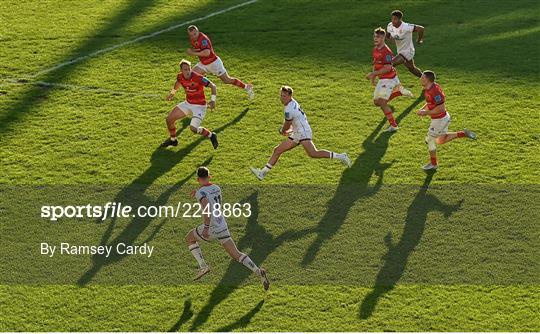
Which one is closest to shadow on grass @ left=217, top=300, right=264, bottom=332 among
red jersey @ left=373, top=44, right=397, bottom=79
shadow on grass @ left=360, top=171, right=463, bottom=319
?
shadow on grass @ left=360, top=171, right=463, bottom=319

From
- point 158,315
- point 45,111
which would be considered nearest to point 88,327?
point 158,315

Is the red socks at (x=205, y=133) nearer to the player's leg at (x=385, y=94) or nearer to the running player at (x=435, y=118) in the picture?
the player's leg at (x=385, y=94)

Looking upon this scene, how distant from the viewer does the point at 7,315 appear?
46.0ft

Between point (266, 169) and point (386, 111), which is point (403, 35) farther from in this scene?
point (266, 169)

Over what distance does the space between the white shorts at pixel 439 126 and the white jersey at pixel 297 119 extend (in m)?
2.33

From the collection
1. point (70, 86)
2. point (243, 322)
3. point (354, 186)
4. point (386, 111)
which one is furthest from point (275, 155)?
point (70, 86)

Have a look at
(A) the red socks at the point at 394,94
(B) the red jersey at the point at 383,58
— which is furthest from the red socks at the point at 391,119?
(B) the red jersey at the point at 383,58

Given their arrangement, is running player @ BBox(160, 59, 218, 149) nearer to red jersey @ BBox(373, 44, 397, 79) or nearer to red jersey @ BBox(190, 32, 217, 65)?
red jersey @ BBox(190, 32, 217, 65)

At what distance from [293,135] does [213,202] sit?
353 centimetres

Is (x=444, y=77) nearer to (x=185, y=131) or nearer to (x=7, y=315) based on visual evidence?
(x=185, y=131)

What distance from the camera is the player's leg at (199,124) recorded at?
18.5m

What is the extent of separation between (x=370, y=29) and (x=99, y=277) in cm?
1193

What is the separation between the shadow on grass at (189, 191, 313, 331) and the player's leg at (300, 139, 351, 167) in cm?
131

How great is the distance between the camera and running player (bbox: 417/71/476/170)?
674 inches
